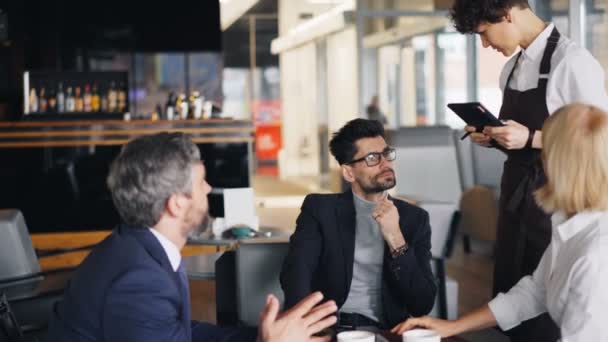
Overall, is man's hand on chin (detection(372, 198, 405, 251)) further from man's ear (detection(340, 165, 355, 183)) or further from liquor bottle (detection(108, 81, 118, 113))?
liquor bottle (detection(108, 81, 118, 113))

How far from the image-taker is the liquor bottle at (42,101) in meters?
9.59

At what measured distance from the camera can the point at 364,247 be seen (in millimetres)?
3170

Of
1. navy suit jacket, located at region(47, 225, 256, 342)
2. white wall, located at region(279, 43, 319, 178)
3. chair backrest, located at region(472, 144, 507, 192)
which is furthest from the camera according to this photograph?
white wall, located at region(279, 43, 319, 178)

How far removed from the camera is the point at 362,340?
207 cm

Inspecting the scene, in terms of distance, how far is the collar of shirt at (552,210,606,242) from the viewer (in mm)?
2076

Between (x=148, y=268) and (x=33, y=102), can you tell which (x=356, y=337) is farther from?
(x=33, y=102)

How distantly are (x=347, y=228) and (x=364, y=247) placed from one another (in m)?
0.09

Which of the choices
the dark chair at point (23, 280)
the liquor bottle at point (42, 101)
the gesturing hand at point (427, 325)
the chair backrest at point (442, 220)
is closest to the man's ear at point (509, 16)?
the gesturing hand at point (427, 325)

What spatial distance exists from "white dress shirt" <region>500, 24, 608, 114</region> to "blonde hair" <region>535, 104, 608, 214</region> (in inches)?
34.9

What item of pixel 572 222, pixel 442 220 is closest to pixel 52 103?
pixel 442 220

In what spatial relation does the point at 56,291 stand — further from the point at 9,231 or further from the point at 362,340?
the point at 362,340

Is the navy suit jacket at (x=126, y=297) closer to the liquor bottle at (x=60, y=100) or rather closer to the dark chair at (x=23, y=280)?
the dark chair at (x=23, y=280)

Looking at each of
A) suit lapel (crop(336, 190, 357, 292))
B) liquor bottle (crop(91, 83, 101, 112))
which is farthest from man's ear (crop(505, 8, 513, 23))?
liquor bottle (crop(91, 83, 101, 112))

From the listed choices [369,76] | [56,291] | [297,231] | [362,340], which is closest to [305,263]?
[297,231]
